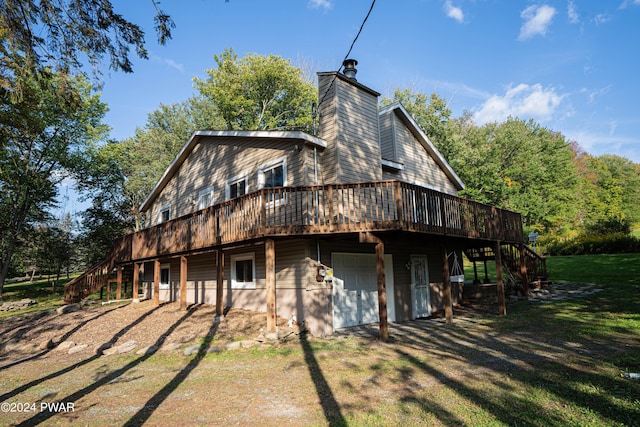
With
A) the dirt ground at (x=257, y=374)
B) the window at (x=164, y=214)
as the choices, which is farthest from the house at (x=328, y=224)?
the window at (x=164, y=214)

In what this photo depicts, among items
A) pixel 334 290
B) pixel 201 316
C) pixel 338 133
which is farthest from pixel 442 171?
pixel 201 316

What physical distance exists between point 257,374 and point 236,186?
8.36 metres

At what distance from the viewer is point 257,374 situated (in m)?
6.45

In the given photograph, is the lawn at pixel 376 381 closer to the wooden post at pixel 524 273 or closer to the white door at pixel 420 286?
the white door at pixel 420 286

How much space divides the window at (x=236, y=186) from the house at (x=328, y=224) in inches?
3.0

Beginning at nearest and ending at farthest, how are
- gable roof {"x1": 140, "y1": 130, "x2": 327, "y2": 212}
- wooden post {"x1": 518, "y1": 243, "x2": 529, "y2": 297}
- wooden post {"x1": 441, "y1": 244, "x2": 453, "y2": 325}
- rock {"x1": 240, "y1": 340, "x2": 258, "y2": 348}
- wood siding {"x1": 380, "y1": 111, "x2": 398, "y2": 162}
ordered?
rock {"x1": 240, "y1": 340, "x2": 258, "y2": 348}
gable roof {"x1": 140, "y1": 130, "x2": 327, "y2": 212}
wooden post {"x1": 441, "y1": 244, "x2": 453, "y2": 325}
wood siding {"x1": 380, "y1": 111, "x2": 398, "y2": 162}
wooden post {"x1": 518, "y1": 243, "x2": 529, "y2": 297}

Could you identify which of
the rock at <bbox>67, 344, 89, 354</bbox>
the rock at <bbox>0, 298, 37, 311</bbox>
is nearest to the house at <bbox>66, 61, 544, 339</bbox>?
the rock at <bbox>67, 344, 89, 354</bbox>

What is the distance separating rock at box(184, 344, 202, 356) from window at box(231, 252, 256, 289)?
3.52 m

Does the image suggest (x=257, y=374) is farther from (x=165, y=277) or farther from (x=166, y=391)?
(x=165, y=277)

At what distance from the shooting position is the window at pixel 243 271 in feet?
39.6

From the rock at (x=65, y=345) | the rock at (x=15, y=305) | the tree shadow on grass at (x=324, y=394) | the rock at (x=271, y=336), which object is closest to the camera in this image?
the tree shadow on grass at (x=324, y=394)

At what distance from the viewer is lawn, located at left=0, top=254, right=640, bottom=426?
443 cm

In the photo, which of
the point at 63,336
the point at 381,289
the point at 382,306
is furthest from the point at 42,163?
the point at 382,306

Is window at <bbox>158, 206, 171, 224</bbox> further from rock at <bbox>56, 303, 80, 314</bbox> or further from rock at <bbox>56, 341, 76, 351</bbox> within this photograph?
rock at <bbox>56, 341, 76, 351</bbox>
